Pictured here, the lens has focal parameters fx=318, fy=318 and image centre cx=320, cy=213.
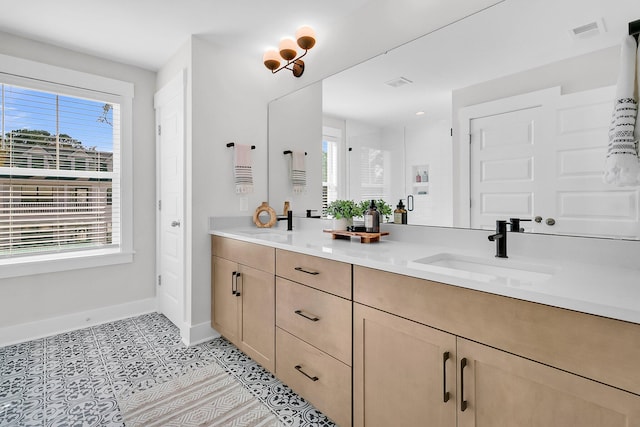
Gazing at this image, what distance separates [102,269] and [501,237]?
3.27 metres

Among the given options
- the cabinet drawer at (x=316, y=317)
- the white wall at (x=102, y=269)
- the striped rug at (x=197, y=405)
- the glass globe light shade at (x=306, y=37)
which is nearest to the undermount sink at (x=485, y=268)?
the cabinet drawer at (x=316, y=317)

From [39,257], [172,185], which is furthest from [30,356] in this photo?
[172,185]

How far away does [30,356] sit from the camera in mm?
2311

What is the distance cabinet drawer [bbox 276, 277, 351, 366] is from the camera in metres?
1.42

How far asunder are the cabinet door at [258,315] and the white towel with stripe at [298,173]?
2.95ft

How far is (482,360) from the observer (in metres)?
0.97

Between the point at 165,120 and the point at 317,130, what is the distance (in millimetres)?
1559

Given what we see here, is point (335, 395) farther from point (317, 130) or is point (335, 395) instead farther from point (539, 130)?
point (317, 130)

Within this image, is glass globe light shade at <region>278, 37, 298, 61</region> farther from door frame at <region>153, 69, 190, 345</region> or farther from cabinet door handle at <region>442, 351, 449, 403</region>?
cabinet door handle at <region>442, 351, 449, 403</region>

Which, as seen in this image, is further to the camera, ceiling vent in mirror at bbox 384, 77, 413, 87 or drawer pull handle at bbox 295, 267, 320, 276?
ceiling vent in mirror at bbox 384, 77, 413, 87

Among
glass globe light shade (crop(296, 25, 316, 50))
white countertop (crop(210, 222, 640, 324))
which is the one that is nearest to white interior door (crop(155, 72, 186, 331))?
glass globe light shade (crop(296, 25, 316, 50))

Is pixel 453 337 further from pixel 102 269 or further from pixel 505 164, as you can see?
pixel 102 269

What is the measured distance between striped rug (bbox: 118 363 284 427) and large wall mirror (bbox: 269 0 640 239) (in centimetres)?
139

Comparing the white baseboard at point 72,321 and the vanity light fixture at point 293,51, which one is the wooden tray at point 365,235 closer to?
the vanity light fixture at point 293,51
